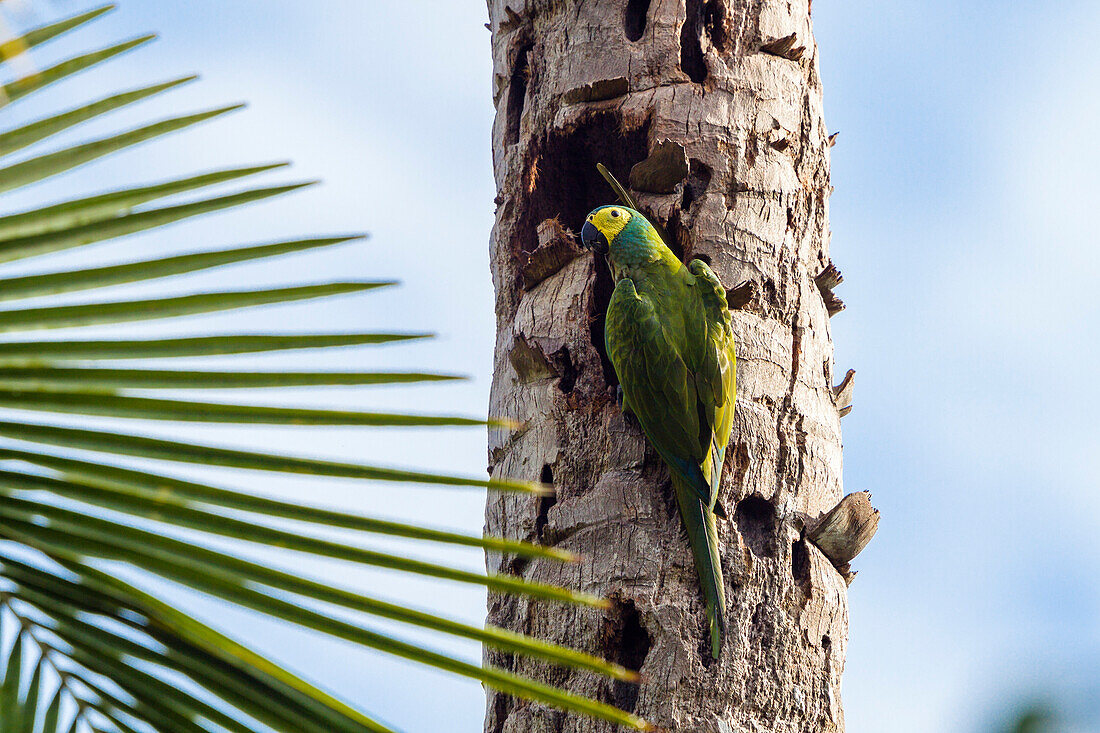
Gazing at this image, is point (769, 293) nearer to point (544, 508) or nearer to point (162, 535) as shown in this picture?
point (544, 508)

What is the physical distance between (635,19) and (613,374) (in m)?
1.06

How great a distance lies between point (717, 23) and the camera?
2957mm

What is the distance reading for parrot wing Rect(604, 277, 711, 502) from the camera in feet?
7.86

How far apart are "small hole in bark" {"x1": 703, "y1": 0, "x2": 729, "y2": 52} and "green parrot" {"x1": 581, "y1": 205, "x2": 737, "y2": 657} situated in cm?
56

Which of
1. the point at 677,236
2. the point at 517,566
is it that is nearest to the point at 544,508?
the point at 517,566

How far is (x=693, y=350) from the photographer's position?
104 inches

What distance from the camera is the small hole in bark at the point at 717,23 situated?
293 centimetres

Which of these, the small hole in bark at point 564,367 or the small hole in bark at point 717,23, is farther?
the small hole in bark at point 717,23

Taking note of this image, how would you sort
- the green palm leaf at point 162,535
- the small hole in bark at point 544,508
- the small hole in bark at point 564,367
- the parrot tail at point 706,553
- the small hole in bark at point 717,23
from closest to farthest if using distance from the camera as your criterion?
the green palm leaf at point 162,535 < the parrot tail at point 706,553 < the small hole in bark at point 544,508 < the small hole in bark at point 564,367 < the small hole in bark at point 717,23

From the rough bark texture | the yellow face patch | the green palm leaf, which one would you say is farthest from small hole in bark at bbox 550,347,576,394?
the green palm leaf

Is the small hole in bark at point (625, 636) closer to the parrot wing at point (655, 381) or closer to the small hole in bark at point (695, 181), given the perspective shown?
the parrot wing at point (655, 381)

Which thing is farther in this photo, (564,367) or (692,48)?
(692,48)

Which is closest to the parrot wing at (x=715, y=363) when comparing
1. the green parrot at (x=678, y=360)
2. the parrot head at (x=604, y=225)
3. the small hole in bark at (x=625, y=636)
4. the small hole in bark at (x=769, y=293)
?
the green parrot at (x=678, y=360)

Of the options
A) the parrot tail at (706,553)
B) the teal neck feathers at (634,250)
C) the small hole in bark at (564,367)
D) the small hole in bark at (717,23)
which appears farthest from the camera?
the small hole in bark at (717,23)
